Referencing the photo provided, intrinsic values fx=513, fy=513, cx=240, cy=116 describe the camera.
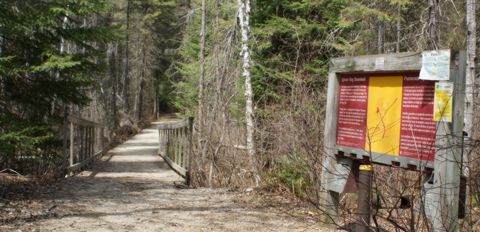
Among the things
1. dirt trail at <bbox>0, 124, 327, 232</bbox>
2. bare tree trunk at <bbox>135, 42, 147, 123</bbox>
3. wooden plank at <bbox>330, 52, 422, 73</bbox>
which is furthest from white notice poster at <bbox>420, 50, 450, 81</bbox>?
bare tree trunk at <bbox>135, 42, 147, 123</bbox>

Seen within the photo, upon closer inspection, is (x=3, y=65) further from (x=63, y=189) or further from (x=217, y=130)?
(x=217, y=130)

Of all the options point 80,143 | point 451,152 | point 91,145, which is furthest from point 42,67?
point 451,152

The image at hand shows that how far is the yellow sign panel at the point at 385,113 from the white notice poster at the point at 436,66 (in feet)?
1.68

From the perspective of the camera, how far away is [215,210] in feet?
22.5

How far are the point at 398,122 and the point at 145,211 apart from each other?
349 centimetres

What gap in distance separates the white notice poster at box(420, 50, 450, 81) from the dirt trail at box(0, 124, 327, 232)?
2344 millimetres

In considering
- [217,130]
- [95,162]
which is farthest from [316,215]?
[95,162]

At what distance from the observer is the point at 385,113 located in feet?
16.2

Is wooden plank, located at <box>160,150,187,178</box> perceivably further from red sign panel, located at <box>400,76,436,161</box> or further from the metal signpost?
red sign panel, located at <box>400,76,436,161</box>

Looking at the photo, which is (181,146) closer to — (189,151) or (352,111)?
(189,151)

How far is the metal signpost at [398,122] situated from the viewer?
421cm

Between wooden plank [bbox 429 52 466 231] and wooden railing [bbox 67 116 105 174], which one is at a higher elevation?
wooden plank [bbox 429 52 466 231]

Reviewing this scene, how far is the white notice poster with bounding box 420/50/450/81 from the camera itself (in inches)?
163

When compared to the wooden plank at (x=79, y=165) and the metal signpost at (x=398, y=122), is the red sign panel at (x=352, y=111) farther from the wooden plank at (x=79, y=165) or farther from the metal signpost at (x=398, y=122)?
the wooden plank at (x=79, y=165)
